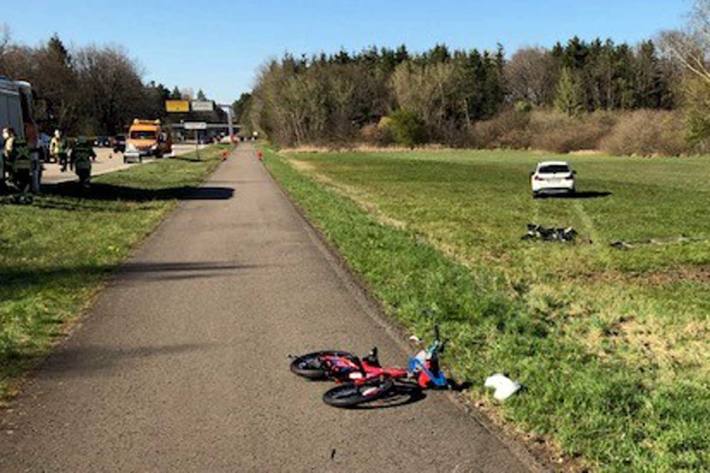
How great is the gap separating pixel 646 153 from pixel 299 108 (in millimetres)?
42045

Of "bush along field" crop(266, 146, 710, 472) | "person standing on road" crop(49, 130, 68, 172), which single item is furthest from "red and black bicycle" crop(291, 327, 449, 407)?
"person standing on road" crop(49, 130, 68, 172)

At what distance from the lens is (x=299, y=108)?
93.7 metres

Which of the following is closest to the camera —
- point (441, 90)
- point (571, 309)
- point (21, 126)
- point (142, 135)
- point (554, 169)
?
point (571, 309)

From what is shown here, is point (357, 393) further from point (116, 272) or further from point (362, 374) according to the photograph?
point (116, 272)

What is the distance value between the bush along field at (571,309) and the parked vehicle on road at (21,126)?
26.0 ft


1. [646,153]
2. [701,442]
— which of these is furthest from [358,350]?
[646,153]

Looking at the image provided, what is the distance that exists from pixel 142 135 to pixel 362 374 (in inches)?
2214

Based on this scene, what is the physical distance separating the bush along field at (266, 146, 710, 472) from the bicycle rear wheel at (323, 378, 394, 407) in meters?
0.76

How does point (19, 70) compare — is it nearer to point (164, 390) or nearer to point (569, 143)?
point (569, 143)

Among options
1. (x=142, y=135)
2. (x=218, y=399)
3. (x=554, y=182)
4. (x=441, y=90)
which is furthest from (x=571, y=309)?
(x=441, y=90)

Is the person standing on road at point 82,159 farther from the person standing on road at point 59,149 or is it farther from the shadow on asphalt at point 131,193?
the person standing on road at point 59,149

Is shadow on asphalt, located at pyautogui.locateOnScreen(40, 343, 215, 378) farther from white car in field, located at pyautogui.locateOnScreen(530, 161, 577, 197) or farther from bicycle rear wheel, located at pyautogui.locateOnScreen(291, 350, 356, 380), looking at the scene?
white car in field, located at pyautogui.locateOnScreen(530, 161, 577, 197)

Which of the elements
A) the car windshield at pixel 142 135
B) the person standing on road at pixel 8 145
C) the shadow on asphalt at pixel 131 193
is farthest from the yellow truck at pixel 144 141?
the person standing on road at pixel 8 145

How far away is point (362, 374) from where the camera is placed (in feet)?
19.5
